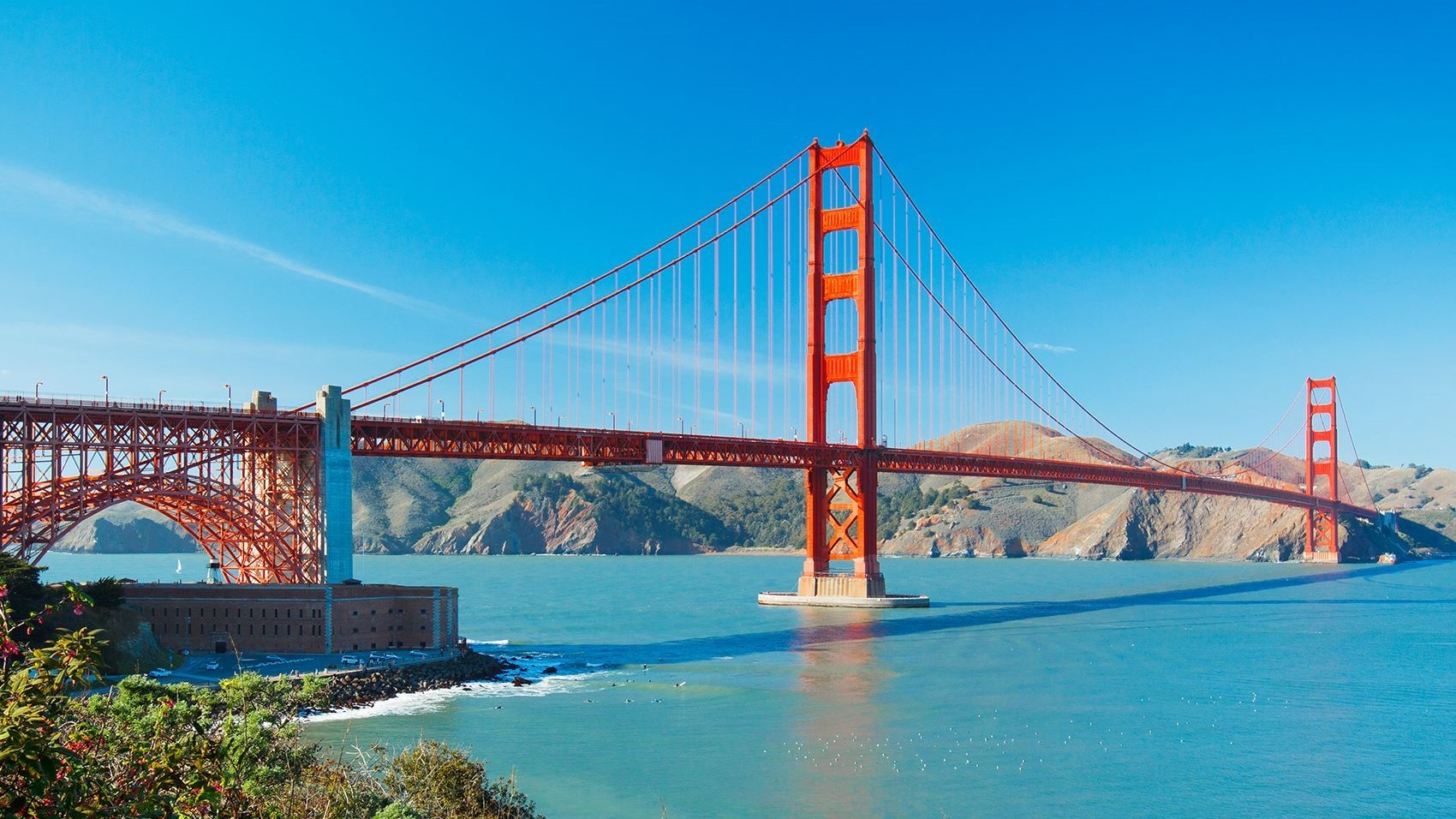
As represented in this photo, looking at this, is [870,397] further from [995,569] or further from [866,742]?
[995,569]

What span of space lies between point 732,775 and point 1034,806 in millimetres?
6114

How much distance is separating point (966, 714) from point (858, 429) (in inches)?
1273

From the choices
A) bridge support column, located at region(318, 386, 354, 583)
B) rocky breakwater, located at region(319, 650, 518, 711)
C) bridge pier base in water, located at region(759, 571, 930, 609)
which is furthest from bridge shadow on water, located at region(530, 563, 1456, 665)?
bridge support column, located at region(318, 386, 354, 583)

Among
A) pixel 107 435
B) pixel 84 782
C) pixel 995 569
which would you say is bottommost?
pixel 995 569

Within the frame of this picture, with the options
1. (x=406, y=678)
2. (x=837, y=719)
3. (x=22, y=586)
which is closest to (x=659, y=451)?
(x=406, y=678)

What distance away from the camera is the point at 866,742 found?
94.7 feet

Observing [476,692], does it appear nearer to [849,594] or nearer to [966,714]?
[966,714]

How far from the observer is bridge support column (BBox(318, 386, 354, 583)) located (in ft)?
134

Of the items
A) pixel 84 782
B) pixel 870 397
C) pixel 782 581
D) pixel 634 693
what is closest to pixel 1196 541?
pixel 782 581

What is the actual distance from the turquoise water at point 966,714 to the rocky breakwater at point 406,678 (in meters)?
1.02

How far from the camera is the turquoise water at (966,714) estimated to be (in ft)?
80.1

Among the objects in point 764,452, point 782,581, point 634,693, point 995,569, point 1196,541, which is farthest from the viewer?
point 1196,541

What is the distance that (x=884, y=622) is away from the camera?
57.8 m

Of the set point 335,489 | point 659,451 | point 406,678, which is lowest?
point 406,678
